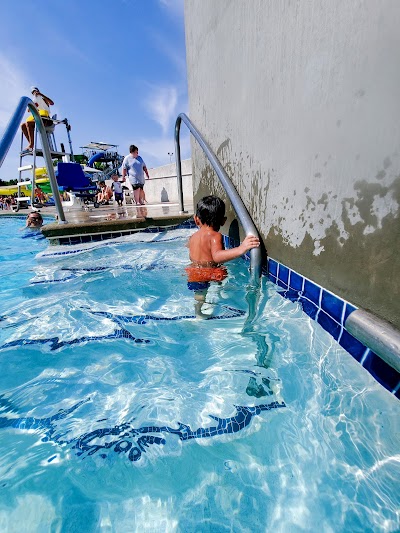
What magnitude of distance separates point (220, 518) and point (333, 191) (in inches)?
71.7

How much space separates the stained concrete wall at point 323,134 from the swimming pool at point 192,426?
0.56m

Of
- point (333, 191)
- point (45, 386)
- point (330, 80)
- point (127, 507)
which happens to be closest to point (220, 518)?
point (127, 507)

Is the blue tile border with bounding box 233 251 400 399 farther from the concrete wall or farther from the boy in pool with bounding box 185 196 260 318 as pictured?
the concrete wall

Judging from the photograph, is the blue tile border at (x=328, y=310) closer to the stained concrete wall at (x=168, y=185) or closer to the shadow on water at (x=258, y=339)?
the shadow on water at (x=258, y=339)

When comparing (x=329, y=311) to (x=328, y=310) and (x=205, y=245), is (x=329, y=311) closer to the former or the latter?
(x=328, y=310)

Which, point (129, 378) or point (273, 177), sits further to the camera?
point (273, 177)

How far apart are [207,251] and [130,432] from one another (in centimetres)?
173

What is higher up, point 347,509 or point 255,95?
point 255,95

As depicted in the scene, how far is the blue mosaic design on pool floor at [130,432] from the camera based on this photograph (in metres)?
1.31

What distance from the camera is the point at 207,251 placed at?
273 cm

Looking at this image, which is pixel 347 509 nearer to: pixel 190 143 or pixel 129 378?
pixel 129 378

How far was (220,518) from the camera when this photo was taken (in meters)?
1.03

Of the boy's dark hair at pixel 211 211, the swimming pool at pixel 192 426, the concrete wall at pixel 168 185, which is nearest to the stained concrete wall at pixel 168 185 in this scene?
the concrete wall at pixel 168 185

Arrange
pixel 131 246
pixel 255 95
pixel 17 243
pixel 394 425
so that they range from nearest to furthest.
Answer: pixel 394 425 → pixel 255 95 → pixel 131 246 → pixel 17 243
